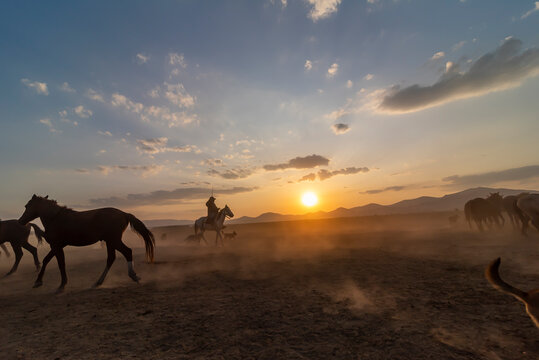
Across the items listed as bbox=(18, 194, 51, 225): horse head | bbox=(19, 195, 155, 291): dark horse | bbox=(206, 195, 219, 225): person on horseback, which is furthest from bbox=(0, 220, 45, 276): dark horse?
bbox=(206, 195, 219, 225): person on horseback

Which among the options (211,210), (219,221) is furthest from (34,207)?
(219,221)

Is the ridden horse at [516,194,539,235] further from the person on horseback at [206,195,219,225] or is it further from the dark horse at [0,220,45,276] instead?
the dark horse at [0,220,45,276]

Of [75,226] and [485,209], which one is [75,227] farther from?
[485,209]

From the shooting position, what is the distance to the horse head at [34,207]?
811cm

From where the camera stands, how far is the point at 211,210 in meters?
20.7

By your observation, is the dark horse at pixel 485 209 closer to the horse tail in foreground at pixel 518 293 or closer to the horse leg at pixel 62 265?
the horse tail in foreground at pixel 518 293

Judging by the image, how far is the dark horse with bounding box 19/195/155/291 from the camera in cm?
780

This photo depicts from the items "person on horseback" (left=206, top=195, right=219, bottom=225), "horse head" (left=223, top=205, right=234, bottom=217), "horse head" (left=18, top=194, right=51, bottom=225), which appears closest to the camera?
"horse head" (left=18, top=194, right=51, bottom=225)

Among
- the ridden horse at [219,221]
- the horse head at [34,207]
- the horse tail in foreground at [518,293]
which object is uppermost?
the horse head at [34,207]

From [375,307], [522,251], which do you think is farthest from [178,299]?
[522,251]

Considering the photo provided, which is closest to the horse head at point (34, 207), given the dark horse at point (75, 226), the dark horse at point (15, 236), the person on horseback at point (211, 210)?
the dark horse at point (75, 226)

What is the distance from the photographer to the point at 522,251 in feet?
34.1

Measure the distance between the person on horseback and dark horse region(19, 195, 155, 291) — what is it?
12.2 m

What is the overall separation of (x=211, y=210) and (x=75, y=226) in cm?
1287
